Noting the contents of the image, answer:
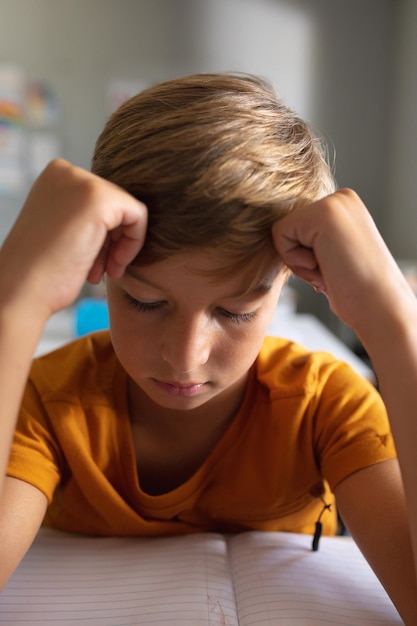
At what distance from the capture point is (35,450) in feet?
2.48

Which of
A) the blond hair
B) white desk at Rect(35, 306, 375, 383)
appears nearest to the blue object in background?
white desk at Rect(35, 306, 375, 383)

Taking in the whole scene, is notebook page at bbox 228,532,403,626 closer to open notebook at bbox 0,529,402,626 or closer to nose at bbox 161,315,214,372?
open notebook at bbox 0,529,402,626

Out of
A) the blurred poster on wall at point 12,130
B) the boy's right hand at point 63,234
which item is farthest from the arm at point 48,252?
the blurred poster on wall at point 12,130

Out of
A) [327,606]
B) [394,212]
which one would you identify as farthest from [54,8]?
[327,606]

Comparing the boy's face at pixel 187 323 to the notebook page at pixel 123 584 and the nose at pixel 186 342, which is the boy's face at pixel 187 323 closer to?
the nose at pixel 186 342

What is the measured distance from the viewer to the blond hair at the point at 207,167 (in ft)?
1.92

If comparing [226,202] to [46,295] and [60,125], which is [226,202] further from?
[60,125]

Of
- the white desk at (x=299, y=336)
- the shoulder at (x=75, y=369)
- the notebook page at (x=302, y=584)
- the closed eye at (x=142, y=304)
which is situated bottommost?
the white desk at (x=299, y=336)

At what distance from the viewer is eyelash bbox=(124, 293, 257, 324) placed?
634 millimetres

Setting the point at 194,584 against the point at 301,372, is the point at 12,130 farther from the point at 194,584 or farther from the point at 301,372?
the point at 194,584

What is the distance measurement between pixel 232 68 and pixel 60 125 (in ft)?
2.93

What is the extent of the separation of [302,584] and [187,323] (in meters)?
0.31

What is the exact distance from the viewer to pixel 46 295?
0.57m

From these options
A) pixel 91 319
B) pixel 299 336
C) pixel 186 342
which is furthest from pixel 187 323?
pixel 299 336
